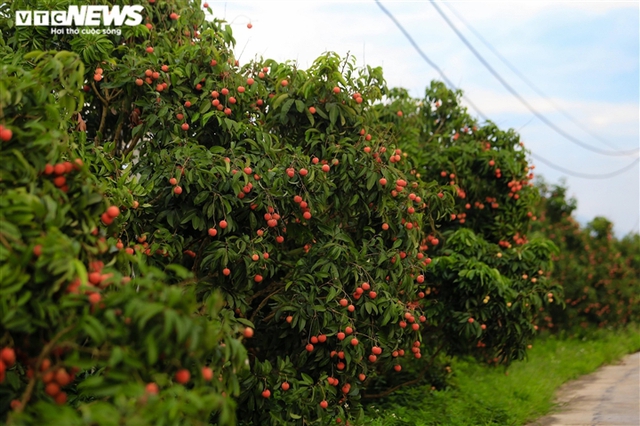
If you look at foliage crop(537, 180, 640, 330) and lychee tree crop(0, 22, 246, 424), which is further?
foliage crop(537, 180, 640, 330)

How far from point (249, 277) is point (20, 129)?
86.7 inches

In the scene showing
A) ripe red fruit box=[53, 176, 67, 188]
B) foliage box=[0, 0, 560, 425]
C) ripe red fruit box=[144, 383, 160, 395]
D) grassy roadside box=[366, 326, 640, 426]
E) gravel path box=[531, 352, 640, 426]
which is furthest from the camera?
gravel path box=[531, 352, 640, 426]

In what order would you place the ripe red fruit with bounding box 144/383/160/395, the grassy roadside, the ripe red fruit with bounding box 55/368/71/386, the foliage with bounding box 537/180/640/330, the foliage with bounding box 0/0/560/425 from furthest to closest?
the foliage with bounding box 537/180/640/330
the grassy roadside
the foliage with bounding box 0/0/560/425
the ripe red fruit with bounding box 55/368/71/386
the ripe red fruit with bounding box 144/383/160/395

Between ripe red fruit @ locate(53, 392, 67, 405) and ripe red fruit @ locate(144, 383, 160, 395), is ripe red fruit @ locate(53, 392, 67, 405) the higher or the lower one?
the lower one

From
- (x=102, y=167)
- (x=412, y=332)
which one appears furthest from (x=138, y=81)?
(x=412, y=332)

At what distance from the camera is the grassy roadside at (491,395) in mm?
6469

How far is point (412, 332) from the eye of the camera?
18.7 feet

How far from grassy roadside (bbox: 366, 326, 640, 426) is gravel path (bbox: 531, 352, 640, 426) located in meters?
0.15

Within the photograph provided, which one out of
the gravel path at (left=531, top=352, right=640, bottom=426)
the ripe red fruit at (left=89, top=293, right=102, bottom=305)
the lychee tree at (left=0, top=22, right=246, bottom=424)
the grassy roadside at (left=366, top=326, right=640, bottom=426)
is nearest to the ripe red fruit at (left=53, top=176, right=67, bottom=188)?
the lychee tree at (left=0, top=22, right=246, bottom=424)

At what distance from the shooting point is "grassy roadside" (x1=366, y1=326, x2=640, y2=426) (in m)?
6.47

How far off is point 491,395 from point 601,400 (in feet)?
4.73

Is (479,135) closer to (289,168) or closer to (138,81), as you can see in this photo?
(289,168)

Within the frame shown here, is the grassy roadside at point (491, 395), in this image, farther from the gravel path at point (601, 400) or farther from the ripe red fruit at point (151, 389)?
the ripe red fruit at point (151, 389)

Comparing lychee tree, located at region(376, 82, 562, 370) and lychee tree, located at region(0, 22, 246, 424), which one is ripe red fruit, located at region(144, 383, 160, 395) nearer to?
lychee tree, located at region(0, 22, 246, 424)
